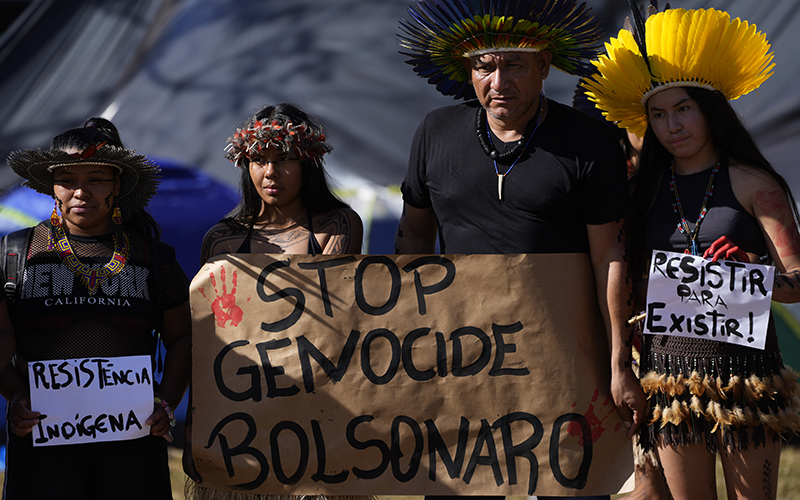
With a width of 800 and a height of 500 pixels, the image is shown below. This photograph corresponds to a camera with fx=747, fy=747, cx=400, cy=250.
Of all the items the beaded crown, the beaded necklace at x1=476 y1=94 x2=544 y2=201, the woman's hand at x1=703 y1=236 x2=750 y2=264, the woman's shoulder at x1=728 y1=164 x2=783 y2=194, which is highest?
the beaded crown

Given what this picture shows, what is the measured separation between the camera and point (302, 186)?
9.47 ft

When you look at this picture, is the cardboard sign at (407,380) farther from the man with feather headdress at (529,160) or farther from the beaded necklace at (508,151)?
the beaded necklace at (508,151)

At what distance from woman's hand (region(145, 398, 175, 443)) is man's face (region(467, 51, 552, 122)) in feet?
5.01

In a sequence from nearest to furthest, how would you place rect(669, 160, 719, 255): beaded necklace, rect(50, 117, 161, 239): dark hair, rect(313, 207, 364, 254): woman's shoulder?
rect(669, 160, 719, 255): beaded necklace < rect(50, 117, 161, 239): dark hair < rect(313, 207, 364, 254): woman's shoulder

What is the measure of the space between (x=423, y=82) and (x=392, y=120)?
0.34 meters

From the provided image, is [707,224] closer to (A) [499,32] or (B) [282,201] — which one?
(A) [499,32]

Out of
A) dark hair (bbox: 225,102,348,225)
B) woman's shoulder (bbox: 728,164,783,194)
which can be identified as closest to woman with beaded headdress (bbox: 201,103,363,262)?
dark hair (bbox: 225,102,348,225)

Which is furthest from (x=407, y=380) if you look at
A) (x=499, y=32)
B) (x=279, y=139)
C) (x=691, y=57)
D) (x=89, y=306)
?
(x=691, y=57)

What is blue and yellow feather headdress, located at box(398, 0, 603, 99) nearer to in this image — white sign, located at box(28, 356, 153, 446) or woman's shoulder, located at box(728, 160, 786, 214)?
woman's shoulder, located at box(728, 160, 786, 214)

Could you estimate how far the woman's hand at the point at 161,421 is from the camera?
99.0 inches

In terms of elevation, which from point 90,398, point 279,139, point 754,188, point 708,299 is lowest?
point 90,398

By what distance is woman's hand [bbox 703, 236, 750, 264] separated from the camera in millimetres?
2365

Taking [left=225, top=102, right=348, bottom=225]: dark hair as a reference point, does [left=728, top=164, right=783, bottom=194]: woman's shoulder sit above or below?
below

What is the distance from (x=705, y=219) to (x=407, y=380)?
1.14 m
